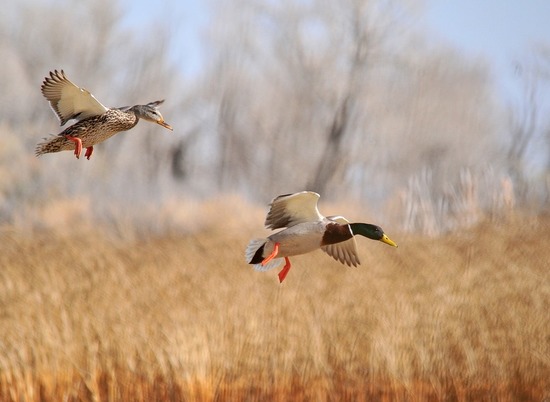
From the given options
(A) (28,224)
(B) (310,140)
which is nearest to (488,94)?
(B) (310,140)

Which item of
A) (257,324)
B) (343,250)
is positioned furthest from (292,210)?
(257,324)

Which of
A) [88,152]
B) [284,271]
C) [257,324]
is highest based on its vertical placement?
[257,324]

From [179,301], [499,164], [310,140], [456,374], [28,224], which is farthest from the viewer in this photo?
[310,140]

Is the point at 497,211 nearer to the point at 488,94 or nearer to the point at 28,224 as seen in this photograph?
the point at 28,224

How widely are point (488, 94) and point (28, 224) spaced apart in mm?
23207

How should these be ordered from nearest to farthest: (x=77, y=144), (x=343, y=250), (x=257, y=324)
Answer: (x=77, y=144)
(x=343, y=250)
(x=257, y=324)

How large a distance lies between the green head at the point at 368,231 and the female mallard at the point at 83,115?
267 mm

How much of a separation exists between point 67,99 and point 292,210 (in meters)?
0.31

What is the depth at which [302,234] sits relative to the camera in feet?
2.91

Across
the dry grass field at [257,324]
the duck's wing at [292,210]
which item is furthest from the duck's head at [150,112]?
the dry grass field at [257,324]

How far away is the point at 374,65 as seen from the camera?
28.5 meters

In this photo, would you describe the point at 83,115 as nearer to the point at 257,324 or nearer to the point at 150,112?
the point at 150,112

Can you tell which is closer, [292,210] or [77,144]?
[77,144]

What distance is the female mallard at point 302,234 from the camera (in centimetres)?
89
